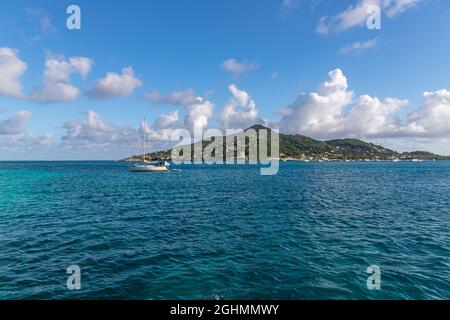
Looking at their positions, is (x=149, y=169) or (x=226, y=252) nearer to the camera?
(x=226, y=252)

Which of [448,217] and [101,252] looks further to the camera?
[448,217]

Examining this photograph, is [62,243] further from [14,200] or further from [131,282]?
[14,200]

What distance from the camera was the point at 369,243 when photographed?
2494 centimetres

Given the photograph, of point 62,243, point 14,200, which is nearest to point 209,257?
point 62,243

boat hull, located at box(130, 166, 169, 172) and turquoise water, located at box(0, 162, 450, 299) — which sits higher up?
boat hull, located at box(130, 166, 169, 172)

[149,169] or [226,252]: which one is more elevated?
[149,169]

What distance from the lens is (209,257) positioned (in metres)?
21.6

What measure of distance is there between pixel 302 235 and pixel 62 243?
22747 millimetres

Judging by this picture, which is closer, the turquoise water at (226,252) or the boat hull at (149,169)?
the turquoise water at (226,252)

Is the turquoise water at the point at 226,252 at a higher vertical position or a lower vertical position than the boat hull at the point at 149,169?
lower

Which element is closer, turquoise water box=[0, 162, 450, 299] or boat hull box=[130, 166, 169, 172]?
turquoise water box=[0, 162, 450, 299]
